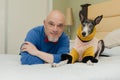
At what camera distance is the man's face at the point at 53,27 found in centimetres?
157

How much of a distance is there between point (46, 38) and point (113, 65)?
0.55m

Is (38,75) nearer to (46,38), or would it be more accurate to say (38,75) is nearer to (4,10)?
(46,38)

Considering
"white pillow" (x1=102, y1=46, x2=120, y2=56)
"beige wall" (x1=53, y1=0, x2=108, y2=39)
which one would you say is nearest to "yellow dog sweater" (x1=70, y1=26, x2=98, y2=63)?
"white pillow" (x1=102, y1=46, x2=120, y2=56)

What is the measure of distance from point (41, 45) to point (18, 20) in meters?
2.42

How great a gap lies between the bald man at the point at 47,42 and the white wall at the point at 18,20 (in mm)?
2318

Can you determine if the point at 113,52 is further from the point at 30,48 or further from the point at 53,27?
the point at 30,48

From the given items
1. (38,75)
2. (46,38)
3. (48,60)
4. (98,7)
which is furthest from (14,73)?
(98,7)

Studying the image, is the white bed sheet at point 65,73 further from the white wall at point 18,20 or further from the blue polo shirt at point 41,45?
the white wall at point 18,20

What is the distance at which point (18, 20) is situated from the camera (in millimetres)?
3994

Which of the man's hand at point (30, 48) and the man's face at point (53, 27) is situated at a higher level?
the man's face at point (53, 27)

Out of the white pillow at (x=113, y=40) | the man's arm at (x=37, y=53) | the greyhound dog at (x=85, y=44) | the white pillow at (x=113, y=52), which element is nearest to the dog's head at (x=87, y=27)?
the greyhound dog at (x=85, y=44)

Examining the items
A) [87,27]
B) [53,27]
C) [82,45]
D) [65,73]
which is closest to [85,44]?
[82,45]

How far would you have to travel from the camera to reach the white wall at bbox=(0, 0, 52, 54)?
391 cm

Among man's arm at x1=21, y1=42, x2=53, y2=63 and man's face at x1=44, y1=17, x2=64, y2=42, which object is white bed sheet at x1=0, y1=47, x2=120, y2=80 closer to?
man's arm at x1=21, y1=42, x2=53, y2=63
